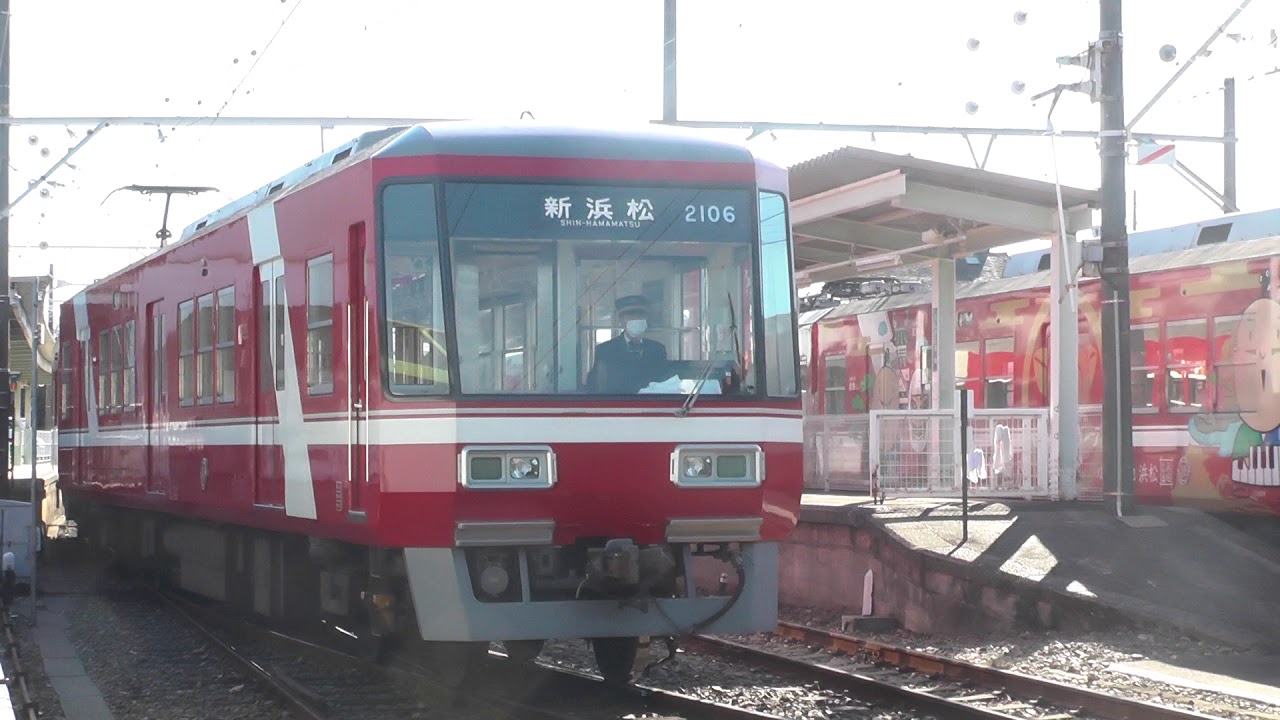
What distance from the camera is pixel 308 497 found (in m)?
9.92

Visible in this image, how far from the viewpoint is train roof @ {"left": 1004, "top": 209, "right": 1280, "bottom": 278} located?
17.3m

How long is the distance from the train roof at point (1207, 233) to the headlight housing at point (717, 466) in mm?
9680

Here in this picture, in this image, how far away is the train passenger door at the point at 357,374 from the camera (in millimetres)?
8977

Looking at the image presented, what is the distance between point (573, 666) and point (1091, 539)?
4.86 metres

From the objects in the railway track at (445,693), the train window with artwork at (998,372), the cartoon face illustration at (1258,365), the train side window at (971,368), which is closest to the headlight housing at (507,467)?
the railway track at (445,693)

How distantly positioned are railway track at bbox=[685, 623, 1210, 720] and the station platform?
1.38 meters

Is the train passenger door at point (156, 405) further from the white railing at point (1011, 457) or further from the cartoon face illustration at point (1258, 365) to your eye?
the cartoon face illustration at point (1258, 365)

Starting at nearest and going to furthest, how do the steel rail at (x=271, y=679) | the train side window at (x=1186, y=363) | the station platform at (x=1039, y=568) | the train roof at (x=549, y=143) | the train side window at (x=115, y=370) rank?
the train roof at (x=549, y=143), the steel rail at (x=271, y=679), the station platform at (x=1039, y=568), the train side window at (x=115, y=370), the train side window at (x=1186, y=363)

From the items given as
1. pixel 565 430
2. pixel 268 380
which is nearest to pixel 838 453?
pixel 268 380

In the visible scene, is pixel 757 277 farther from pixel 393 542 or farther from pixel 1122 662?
pixel 1122 662

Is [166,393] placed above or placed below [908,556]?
above

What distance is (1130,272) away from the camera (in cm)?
1825

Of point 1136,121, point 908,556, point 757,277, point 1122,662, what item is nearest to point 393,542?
point 757,277

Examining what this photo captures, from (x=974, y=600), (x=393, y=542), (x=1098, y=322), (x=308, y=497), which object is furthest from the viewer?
(x=1098, y=322)
